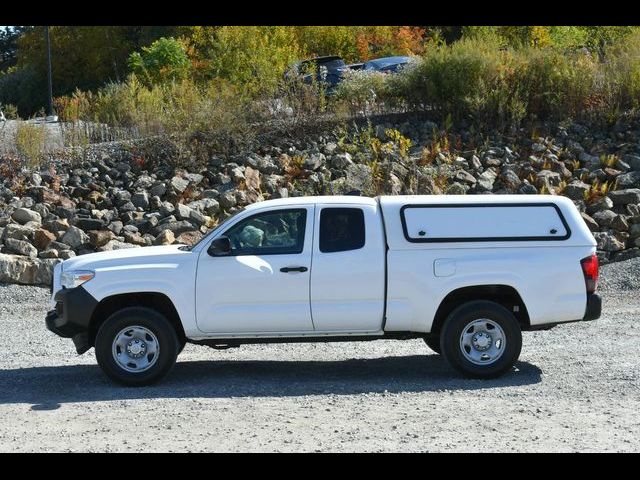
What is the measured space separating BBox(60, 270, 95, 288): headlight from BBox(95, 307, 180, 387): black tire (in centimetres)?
46

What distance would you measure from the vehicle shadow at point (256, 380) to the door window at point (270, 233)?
1.36m

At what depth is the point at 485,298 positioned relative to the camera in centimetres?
1047

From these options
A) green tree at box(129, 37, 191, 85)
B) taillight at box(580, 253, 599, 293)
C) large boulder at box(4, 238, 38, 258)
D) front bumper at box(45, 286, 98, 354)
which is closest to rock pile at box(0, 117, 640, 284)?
large boulder at box(4, 238, 38, 258)

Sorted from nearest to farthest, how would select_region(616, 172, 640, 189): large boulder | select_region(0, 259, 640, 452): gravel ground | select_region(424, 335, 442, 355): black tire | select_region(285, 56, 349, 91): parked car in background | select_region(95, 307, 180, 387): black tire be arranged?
select_region(0, 259, 640, 452): gravel ground → select_region(95, 307, 180, 387): black tire → select_region(424, 335, 442, 355): black tire → select_region(616, 172, 640, 189): large boulder → select_region(285, 56, 349, 91): parked car in background

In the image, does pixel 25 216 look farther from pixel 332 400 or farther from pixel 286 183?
pixel 332 400

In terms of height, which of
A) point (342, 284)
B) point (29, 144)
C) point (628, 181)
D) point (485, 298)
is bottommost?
point (485, 298)

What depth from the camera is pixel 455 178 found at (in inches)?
765

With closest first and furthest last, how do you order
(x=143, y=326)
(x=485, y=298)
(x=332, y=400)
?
(x=332, y=400), (x=143, y=326), (x=485, y=298)

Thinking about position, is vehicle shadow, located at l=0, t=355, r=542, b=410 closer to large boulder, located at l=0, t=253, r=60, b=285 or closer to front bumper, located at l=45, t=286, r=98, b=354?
front bumper, located at l=45, t=286, r=98, b=354

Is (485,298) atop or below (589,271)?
below

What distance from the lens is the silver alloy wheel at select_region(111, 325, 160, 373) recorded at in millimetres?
10148

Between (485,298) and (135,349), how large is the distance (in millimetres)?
3577

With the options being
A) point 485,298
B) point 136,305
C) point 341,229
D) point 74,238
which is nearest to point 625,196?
point 485,298

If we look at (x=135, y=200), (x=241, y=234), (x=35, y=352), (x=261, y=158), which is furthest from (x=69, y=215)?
(x=241, y=234)
